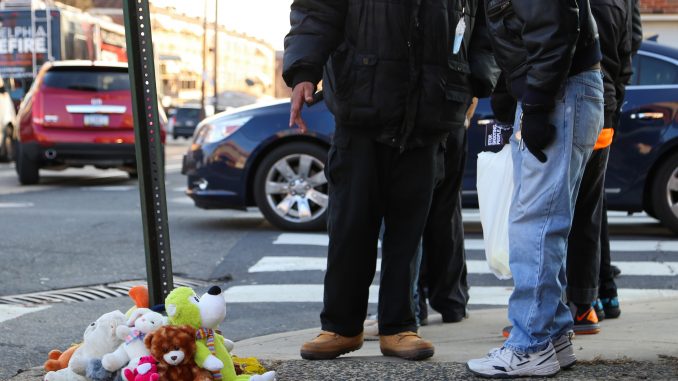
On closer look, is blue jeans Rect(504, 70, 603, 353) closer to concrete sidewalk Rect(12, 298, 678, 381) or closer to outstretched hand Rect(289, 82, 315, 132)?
concrete sidewalk Rect(12, 298, 678, 381)

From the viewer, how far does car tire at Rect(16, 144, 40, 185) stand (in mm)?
14467

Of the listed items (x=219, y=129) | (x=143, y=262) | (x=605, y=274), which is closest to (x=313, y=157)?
(x=219, y=129)

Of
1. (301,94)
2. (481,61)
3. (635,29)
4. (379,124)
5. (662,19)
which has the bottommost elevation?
(379,124)

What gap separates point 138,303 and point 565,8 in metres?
1.70

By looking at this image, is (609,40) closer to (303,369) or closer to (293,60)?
(293,60)

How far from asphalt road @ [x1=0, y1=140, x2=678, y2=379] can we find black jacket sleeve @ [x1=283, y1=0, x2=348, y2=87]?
1.64m

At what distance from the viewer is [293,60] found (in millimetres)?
3875

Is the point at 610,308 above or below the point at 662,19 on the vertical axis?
below

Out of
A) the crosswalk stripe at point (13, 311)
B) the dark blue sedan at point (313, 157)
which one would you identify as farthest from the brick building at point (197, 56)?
the crosswalk stripe at point (13, 311)

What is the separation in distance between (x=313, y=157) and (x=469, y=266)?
80.0 inches

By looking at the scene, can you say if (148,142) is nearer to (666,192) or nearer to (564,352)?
(564,352)

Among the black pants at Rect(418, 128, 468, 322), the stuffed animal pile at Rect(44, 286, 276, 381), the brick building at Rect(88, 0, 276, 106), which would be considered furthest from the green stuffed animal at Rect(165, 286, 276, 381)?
the brick building at Rect(88, 0, 276, 106)

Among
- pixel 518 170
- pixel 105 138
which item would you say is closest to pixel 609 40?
pixel 518 170

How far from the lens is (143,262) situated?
7.62 metres
